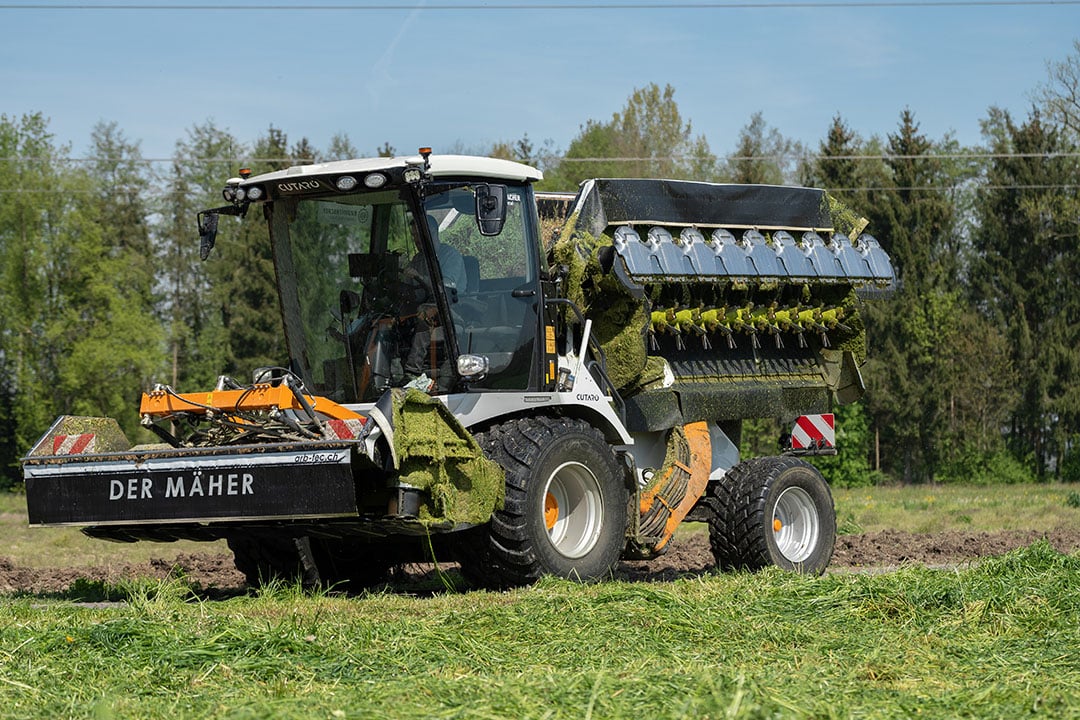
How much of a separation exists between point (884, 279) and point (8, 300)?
34464 millimetres

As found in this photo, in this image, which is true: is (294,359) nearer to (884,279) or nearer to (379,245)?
(379,245)

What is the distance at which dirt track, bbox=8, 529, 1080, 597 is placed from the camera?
11.5 metres

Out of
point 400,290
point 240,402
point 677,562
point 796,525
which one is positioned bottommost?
point 677,562

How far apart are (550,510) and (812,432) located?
4047 mm

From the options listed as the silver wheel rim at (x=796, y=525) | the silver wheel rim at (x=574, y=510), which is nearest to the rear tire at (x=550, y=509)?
the silver wheel rim at (x=574, y=510)

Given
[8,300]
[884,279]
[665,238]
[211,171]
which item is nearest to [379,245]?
[665,238]

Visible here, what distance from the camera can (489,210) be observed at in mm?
9062

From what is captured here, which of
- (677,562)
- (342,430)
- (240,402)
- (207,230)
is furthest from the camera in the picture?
(677,562)

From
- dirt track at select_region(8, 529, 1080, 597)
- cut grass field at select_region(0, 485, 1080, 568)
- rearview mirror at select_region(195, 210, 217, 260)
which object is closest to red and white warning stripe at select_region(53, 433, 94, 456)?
dirt track at select_region(8, 529, 1080, 597)

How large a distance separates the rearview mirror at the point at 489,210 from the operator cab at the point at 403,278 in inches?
12.1

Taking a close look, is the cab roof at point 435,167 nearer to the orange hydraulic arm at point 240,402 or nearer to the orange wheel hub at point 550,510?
the orange hydraulic arm at point 240,402

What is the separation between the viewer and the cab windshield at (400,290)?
9.77 metres

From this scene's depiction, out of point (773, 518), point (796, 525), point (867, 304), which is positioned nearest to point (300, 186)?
point (773, 518)

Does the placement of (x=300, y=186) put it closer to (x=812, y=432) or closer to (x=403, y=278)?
(x=403, y=278)
